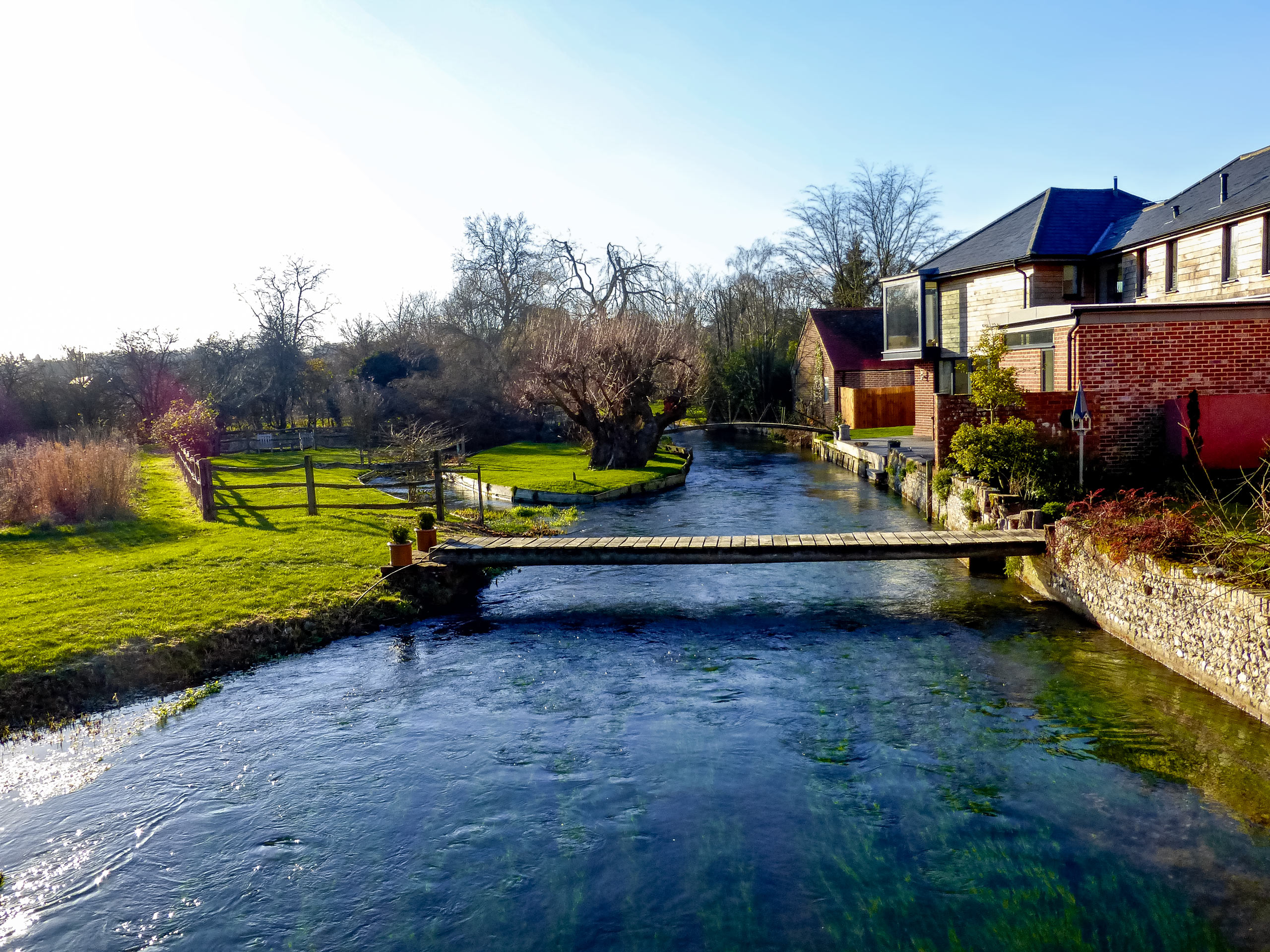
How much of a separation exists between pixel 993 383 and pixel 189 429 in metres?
28.3

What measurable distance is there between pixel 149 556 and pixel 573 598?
6979mm

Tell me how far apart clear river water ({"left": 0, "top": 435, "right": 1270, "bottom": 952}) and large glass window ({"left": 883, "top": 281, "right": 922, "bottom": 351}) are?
1887 cm

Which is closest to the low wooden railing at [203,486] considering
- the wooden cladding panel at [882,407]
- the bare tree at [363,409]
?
the bare tree at [363,409]

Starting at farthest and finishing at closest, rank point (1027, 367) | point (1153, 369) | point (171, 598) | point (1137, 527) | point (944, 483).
Answer: point (1027, 367)
point (944, 483)
point (1153, 369)
point (171, 598)
point (1137, 527)

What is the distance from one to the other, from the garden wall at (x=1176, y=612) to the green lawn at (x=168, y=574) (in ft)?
33.2

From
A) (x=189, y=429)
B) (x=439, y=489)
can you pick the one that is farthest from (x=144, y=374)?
(x=439, y=489)

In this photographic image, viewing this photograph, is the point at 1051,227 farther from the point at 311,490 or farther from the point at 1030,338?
the point at 311,490

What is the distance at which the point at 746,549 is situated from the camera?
1283 centimetres

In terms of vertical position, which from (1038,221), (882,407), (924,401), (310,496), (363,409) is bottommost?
(310,496)

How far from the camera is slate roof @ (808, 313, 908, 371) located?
3984 cm

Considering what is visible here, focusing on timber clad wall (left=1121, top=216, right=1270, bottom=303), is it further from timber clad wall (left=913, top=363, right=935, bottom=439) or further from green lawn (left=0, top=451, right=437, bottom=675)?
green lawn (left=0, top=451, right=437, bottom=675)

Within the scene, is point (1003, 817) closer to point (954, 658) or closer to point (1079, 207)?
point (954, 658)

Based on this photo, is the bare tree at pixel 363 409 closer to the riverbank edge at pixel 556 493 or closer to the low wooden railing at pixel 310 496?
the riverbank edge at pixel 556 493

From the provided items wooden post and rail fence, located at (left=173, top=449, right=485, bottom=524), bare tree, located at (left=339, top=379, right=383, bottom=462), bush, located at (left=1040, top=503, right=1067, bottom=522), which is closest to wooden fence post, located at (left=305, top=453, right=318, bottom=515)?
wooden post and rail fence, located at (left=173, top=449, right=485, bottom=524)
